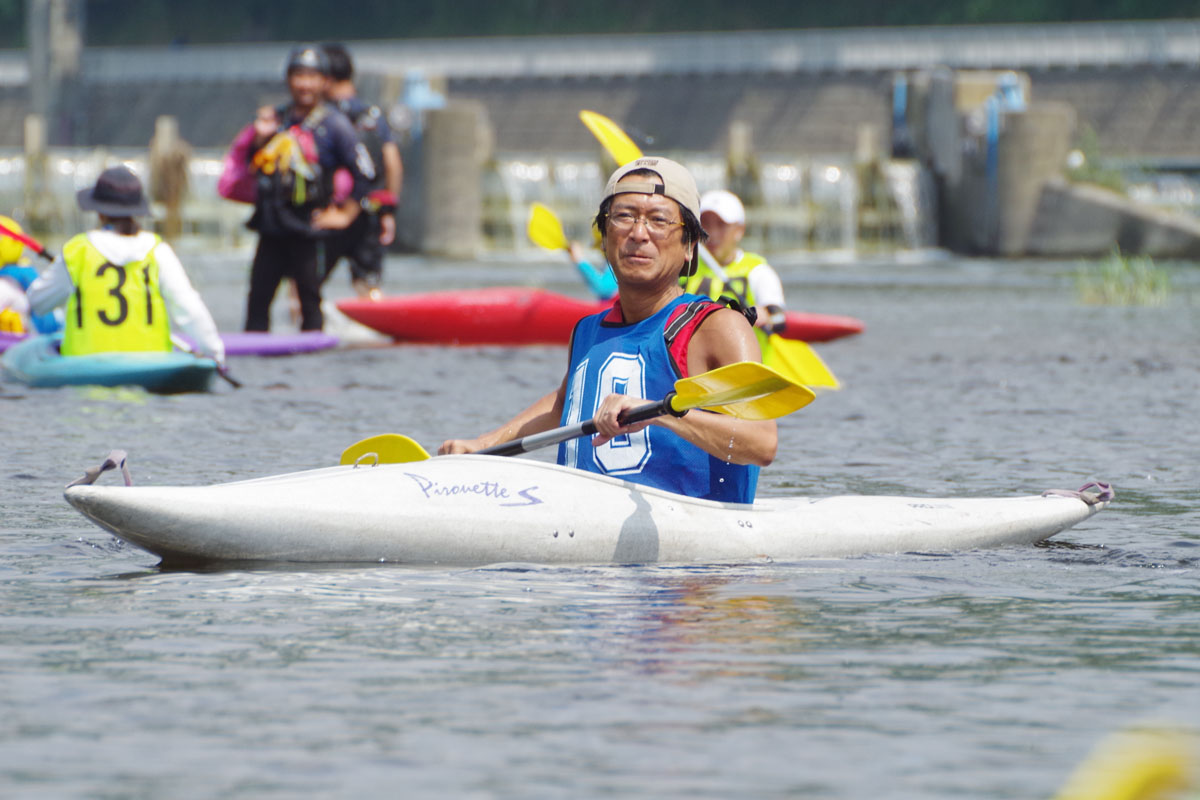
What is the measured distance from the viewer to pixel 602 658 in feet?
14.0

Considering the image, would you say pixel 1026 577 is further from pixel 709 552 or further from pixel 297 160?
pixel 297 160

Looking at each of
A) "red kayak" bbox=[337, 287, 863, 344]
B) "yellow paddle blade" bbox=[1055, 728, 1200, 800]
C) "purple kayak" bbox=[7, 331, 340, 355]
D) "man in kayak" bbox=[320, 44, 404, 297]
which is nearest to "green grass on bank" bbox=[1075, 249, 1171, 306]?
"red kayak" bbox=[337, 287, 863, 344]

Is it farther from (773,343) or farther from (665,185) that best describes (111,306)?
(665,185)

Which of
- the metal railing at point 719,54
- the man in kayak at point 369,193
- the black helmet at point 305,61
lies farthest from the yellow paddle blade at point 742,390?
the metal railing at point 719,54

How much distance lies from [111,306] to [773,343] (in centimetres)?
312

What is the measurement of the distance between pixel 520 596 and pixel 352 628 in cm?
56

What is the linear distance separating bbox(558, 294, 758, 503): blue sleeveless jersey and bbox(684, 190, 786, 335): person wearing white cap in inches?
140

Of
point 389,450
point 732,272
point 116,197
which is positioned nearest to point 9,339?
point 116,197

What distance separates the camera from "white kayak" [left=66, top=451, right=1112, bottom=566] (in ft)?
17.2

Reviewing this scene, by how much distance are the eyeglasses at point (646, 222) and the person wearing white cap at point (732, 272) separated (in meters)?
3.80

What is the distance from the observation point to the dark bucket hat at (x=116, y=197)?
30.8 feet

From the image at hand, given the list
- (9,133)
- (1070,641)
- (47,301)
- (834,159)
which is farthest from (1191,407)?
(9,133)

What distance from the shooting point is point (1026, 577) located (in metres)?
5.45

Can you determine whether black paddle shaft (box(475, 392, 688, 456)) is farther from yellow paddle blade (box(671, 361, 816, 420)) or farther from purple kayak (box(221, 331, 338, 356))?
purple kayak (box(221, 331, 338, 356))
